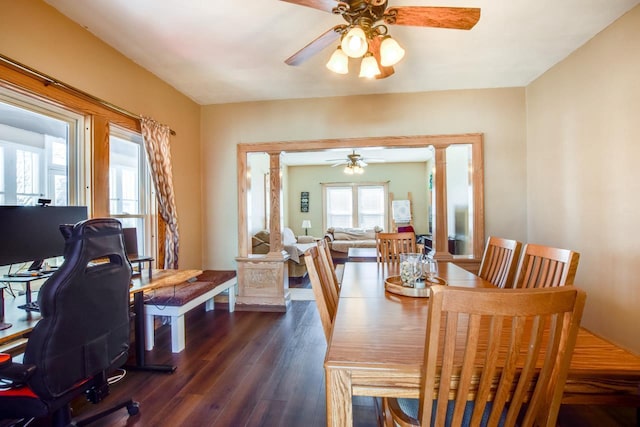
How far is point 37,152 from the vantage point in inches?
83.4

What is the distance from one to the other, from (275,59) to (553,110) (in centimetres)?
282

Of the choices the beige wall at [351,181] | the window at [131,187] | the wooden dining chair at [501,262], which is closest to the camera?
the wooden dining chair at [501,262]

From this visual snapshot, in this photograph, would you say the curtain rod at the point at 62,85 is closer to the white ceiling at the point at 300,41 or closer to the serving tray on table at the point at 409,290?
the white ceiling at the point at 300,41

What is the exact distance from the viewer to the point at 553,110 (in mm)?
3059

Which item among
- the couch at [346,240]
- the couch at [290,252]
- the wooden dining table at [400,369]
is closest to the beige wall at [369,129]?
the couch at [290,252]

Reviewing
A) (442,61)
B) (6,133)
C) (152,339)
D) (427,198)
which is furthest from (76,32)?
(427,198)

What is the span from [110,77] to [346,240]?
5.56 meters

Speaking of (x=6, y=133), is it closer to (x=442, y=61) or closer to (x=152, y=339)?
(x=152, y=339)

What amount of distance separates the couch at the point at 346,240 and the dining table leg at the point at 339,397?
5.72 metres

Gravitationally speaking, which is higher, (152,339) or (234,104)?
(234,104)

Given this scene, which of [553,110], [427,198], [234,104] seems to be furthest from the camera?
[427,198]

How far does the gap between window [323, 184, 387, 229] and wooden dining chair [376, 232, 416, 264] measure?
559cm

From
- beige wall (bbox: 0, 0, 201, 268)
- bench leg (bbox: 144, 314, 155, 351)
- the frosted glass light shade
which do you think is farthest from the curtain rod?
the frosted glass light shade

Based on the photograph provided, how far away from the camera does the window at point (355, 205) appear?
8.72m
